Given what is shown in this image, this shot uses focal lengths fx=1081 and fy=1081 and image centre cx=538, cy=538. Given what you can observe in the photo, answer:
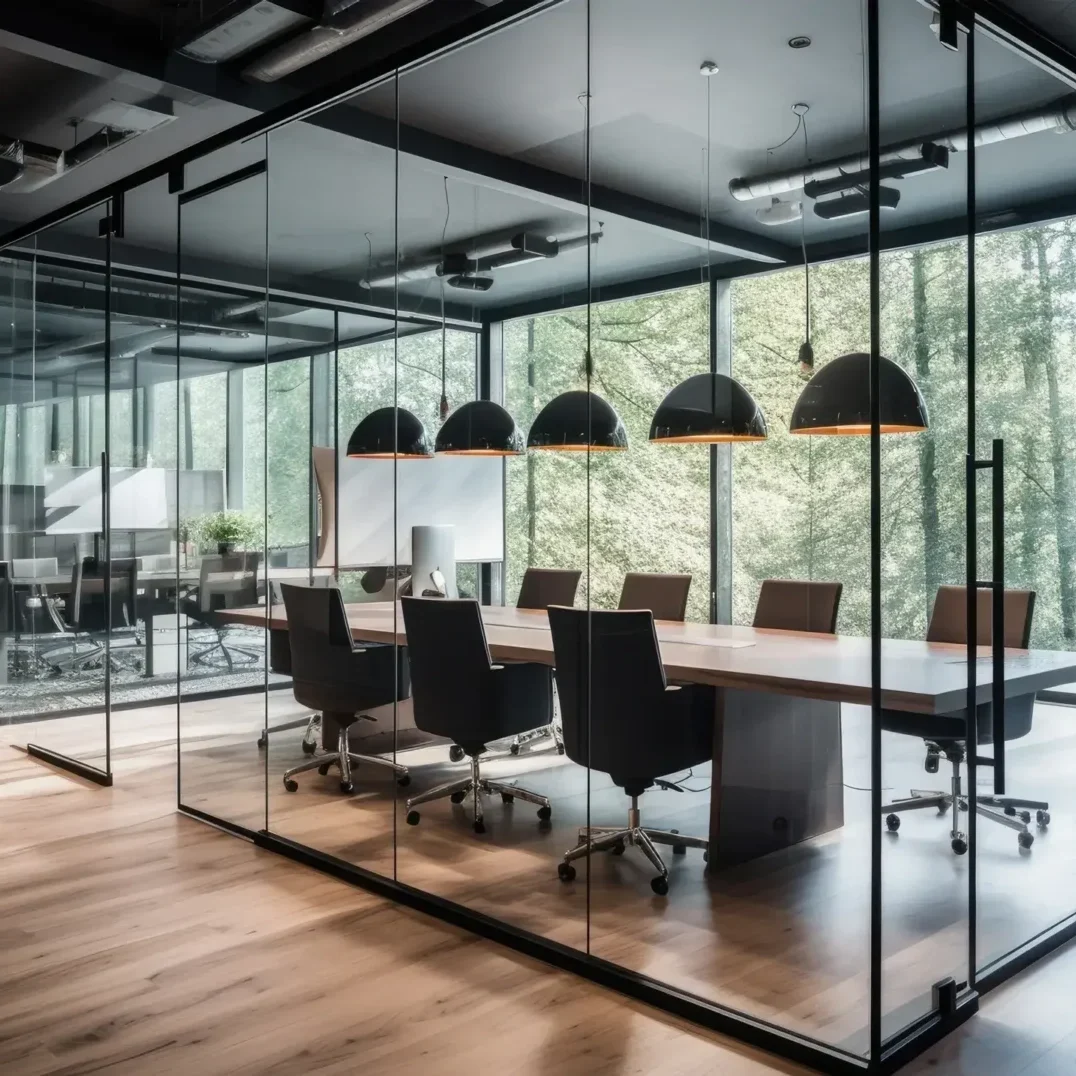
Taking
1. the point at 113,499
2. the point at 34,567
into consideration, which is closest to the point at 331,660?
the point at 113,499

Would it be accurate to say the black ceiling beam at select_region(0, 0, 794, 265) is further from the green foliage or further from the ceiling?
the green foliage

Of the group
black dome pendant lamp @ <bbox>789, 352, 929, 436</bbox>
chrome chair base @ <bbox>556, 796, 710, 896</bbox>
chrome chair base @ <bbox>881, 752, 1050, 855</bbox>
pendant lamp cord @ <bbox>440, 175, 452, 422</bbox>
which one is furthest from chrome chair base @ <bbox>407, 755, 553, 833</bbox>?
black dome pendant lamp @ <bbox>789, 352, 929, 436</bbox>

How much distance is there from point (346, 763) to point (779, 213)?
2.51 meters

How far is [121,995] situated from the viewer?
321 cm

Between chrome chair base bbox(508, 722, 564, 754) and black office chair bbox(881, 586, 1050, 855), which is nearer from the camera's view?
black office chair bbox(881, 586, 1050, 855)

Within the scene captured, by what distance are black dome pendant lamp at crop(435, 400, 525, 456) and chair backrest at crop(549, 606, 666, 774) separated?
0.57 m

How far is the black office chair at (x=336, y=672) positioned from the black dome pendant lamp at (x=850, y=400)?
6.33ft

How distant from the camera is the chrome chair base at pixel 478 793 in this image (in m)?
3.48

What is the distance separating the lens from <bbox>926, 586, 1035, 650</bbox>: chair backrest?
297cm

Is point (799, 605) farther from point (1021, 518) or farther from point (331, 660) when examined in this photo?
point (331, 660)

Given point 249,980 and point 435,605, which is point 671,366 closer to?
point 435,605

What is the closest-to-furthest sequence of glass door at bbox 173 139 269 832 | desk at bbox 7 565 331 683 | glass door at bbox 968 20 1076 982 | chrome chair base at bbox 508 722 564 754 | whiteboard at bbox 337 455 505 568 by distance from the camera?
glass door at bbox 968 20 1076 982 → chrome chair base at bbox 508 722 564 754 → whiteboard at bbox 337 455 505 568 → desk at bbox 7 565 331 683 → glass door at bbox 173 139 269 832

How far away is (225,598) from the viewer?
193 inches

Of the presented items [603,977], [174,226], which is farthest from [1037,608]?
[174,226]
